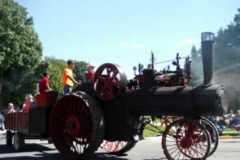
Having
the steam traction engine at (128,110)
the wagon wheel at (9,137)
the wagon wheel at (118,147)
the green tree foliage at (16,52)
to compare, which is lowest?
the wagon wheel at (118,147)

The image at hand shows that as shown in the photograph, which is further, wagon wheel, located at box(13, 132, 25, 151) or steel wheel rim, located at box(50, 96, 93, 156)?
wagon wheel, located at box(13, 132, 25, 151)

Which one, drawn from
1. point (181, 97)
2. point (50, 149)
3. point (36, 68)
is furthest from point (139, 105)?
point (36, 68)

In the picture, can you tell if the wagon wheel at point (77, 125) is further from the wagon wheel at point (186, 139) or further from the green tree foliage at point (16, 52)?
the green tree foliage at point (16, 52)

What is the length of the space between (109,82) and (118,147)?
2.28m

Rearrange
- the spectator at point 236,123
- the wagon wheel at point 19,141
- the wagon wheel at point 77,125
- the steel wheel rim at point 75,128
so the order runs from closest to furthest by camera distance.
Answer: the wagon wheel at point 77,125, the steel wheel rim at point 75,128, the wagon wheel at point 19,141, the spectator at point 236,123

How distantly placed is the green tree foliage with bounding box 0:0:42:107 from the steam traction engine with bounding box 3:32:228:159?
2524 cm

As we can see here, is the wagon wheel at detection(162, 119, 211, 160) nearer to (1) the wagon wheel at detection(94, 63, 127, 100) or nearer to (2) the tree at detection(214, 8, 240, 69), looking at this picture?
(1) the wagon wheel at detection(94, 63, 127, 100)

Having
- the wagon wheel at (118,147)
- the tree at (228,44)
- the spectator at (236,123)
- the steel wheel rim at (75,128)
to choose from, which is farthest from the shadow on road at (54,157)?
the tree at (228,44)

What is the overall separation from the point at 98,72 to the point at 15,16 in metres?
30.4

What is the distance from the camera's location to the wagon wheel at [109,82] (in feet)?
26.1

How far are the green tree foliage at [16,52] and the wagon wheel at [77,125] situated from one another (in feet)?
82.1

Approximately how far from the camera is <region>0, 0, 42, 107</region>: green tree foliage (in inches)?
1329

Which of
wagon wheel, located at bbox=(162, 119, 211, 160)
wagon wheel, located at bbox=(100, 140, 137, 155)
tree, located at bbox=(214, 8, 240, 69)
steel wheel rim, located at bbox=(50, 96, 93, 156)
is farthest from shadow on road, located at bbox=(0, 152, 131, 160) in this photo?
tree, located at bbox=(214, 8, 240, 69)

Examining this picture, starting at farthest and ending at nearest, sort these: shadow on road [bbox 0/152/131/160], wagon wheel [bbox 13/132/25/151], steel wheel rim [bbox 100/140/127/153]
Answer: wagon wheel [bbox 13/132/25/151], steel wheel rim [bbox 100/140/127/153], shadow on road [bbox 0/152/131/160]
